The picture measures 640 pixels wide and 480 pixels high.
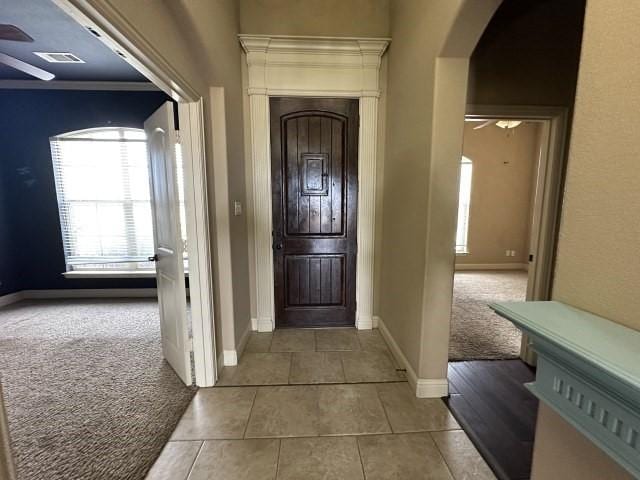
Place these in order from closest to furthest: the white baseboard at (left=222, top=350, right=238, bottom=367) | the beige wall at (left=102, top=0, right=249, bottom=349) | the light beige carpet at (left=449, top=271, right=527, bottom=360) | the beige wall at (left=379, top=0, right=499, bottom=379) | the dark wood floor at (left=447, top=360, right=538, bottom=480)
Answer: the beige wall at (left=102, top=0, right=249, bottom=349) < the dark wood floor at (left=447, top=360, right=538, bottom=480) < the beige wall at (left=379, top=0, right=499, bottom=379) < the white baseboard at (left=222, top=350, right=238, bottom=367) < the light beige carpet at (left=449, top=271, right=527, bottom=360)

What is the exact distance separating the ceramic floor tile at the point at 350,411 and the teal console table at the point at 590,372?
125 centimetres

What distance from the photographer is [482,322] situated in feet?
10.8

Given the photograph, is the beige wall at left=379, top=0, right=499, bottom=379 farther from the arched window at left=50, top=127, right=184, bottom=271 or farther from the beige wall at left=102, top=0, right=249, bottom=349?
the arched window at left=50, top=127, right=184, bottom=271

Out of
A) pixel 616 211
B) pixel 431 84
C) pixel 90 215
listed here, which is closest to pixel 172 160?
pixel 431 84

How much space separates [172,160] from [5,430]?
1.62 m

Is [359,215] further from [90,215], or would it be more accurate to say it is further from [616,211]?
[90,215]

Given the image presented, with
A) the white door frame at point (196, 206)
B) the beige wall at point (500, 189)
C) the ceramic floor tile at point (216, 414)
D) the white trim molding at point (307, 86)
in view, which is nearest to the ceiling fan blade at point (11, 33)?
the white door frame at point (196, 206)

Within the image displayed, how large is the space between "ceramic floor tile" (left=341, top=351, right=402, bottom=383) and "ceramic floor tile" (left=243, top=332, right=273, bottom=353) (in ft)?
2.43

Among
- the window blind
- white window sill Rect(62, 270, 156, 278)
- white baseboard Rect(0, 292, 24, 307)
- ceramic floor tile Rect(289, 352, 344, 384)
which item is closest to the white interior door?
ceramic floor tile Rect(289, 352, 344, 384)

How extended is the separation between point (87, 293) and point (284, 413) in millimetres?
3814

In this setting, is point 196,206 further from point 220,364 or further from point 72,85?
point 72,85

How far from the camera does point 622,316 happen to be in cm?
69

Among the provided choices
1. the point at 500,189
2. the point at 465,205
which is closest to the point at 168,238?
the point at 465,205

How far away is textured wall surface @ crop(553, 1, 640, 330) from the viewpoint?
666mm
